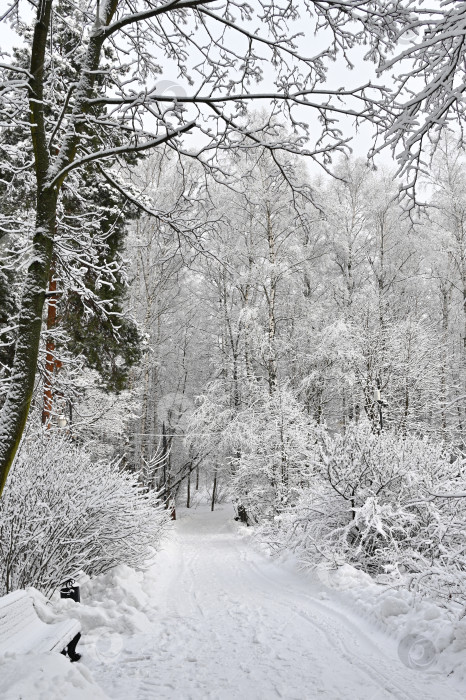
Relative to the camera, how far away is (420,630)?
439 centimetres

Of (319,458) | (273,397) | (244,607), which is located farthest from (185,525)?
(244,607)

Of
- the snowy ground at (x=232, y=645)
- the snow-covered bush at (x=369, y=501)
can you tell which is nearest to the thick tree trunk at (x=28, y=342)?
the snowy ground at (x=232, y=645)

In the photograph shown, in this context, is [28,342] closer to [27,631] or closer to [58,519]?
[27,631]

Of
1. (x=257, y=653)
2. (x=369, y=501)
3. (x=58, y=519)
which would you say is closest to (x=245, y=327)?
(x=369, y=501)

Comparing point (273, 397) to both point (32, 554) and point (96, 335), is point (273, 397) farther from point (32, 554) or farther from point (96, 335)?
point (32, 554)

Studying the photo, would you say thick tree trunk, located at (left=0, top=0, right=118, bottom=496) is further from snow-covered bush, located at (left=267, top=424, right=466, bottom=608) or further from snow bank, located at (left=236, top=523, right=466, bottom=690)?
snow-covered bush, located at (left=267, top=424, right=466, bottom=608)

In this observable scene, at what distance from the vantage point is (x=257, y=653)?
14.4 feet

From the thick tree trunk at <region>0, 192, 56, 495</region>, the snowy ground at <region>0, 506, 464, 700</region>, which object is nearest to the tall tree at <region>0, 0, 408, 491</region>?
the thick tree trunk at <region>0, 192, 56, 495</region>

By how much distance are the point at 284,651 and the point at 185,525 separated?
16312mm

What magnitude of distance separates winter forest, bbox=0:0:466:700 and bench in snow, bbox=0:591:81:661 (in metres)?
0.04

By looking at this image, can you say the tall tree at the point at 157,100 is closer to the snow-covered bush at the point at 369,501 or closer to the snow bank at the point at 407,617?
the snow bank at the point at 407,617

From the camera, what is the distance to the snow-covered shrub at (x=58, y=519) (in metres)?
4.84

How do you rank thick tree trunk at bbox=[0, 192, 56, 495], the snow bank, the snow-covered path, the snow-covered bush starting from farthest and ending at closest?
the snow-covered bush, the snow bank, the snow-covered path, thick tree trunk at bbox=[0, 192, 56, 495]

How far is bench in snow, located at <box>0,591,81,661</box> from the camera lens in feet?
10.0
